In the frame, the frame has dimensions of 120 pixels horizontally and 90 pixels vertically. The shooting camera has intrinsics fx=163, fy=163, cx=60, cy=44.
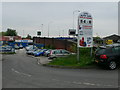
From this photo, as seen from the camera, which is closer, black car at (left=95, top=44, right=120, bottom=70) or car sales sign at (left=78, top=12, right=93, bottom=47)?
black car at (left=95, top=44, right=120, bottom=70)

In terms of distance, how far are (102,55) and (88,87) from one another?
4673 mm

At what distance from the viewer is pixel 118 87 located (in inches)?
273

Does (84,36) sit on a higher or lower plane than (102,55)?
higher

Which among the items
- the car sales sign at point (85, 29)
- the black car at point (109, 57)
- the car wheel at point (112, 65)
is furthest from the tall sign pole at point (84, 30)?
the car wheel at point (112, 65)

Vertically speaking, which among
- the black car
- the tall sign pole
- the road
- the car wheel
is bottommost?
the road

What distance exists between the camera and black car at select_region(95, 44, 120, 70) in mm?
11133

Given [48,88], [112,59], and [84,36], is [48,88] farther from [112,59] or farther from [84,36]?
[84,36]

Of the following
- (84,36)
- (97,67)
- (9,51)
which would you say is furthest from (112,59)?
(9,51)

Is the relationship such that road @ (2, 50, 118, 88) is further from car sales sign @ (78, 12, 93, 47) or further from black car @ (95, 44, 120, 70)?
car sales sign @ (78, 12, 93, 47)

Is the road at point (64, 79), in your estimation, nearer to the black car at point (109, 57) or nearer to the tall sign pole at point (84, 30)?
the black car at point (109, 57)

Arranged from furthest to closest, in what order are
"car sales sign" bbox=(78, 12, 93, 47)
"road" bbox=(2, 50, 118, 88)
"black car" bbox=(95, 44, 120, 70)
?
"car sales sign" bbox=(78, 12, 93, 47)
"black car" bbox=(95, 44, 120, 70)
"road" bbox=(2, 50, 118, 88)

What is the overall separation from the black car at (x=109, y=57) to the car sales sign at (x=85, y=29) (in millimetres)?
3244

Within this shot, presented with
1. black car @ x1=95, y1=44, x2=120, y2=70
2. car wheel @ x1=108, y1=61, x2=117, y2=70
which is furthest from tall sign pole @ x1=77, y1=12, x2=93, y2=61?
car wheel @ x1=108, y1=61, x2=117, y2=70

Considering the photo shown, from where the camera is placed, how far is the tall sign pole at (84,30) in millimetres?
14531
